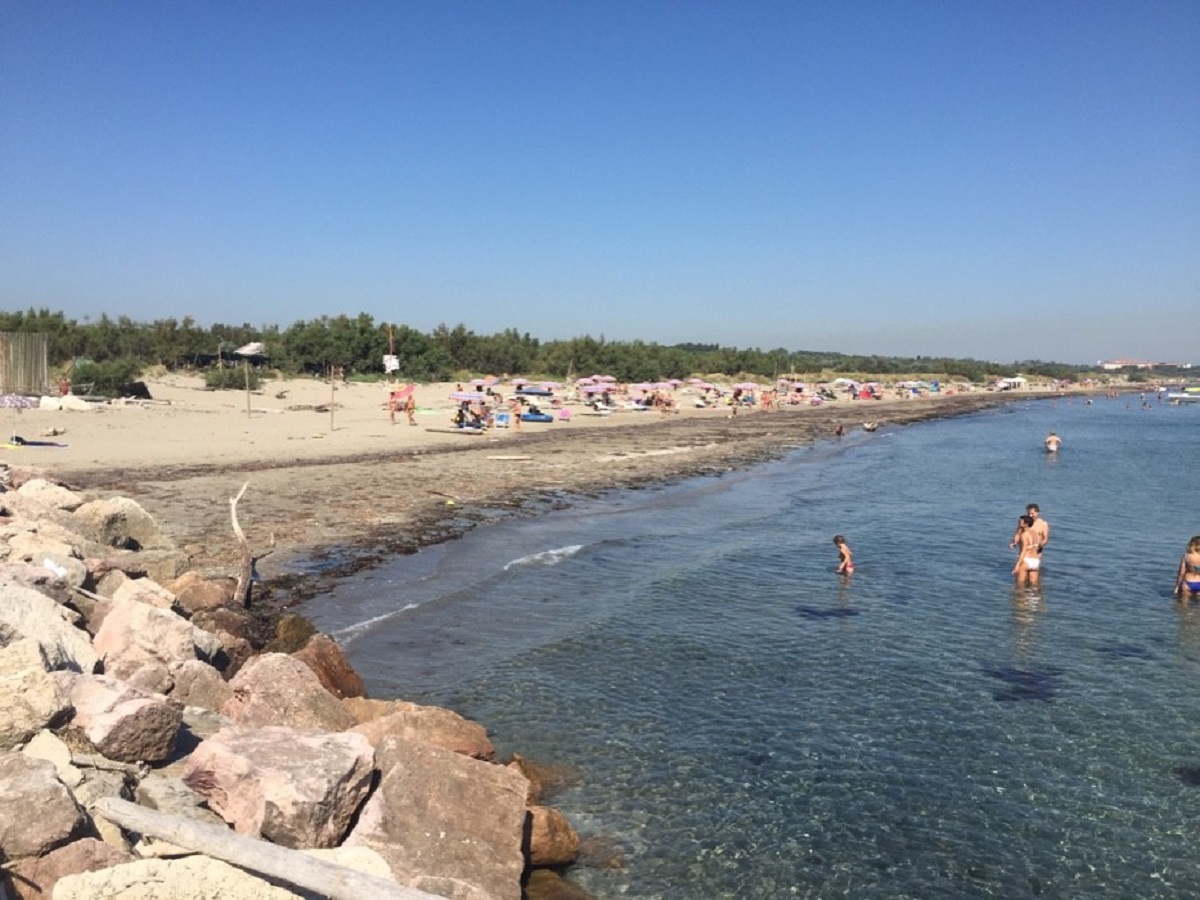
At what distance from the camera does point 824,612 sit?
16812 millimetres

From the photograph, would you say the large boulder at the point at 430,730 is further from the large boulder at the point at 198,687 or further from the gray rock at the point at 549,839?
the large boulder at the point at 198,687

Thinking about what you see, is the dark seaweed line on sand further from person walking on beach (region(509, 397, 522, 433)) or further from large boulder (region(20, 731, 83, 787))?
large boulder (region(20, 731, 83, 787))

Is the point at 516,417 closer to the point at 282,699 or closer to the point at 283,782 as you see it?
the point at 282,699

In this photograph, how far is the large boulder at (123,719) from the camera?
6.86m

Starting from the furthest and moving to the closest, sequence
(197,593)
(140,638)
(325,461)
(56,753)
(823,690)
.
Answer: (325,461) < (197,593) < (823,690) < (140,638) < (56,753)

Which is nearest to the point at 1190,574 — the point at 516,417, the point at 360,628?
the point at 360,628

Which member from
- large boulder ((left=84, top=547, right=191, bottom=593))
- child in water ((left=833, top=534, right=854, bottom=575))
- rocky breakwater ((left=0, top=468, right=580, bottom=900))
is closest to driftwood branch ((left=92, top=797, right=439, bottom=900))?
rocky breakwater ((left=0, top=468, right=580, bottom=900))

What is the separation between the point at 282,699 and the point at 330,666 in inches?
78.5

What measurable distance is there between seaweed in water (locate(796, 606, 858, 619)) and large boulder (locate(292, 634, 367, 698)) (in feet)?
28.4

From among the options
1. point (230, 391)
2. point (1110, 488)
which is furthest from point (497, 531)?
point (230, 391)

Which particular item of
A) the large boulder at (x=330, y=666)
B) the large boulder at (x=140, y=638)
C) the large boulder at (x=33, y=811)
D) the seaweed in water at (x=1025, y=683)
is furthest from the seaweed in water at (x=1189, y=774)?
the large boulder at (x=140, y=638)

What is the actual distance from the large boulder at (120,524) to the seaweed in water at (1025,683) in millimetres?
14056

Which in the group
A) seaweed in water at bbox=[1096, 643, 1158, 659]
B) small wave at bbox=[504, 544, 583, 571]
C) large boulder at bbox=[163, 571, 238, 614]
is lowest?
seaweed in water at bbox=[1096, 643, 1158, 659]

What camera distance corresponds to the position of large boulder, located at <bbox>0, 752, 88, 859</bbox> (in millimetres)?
5344
